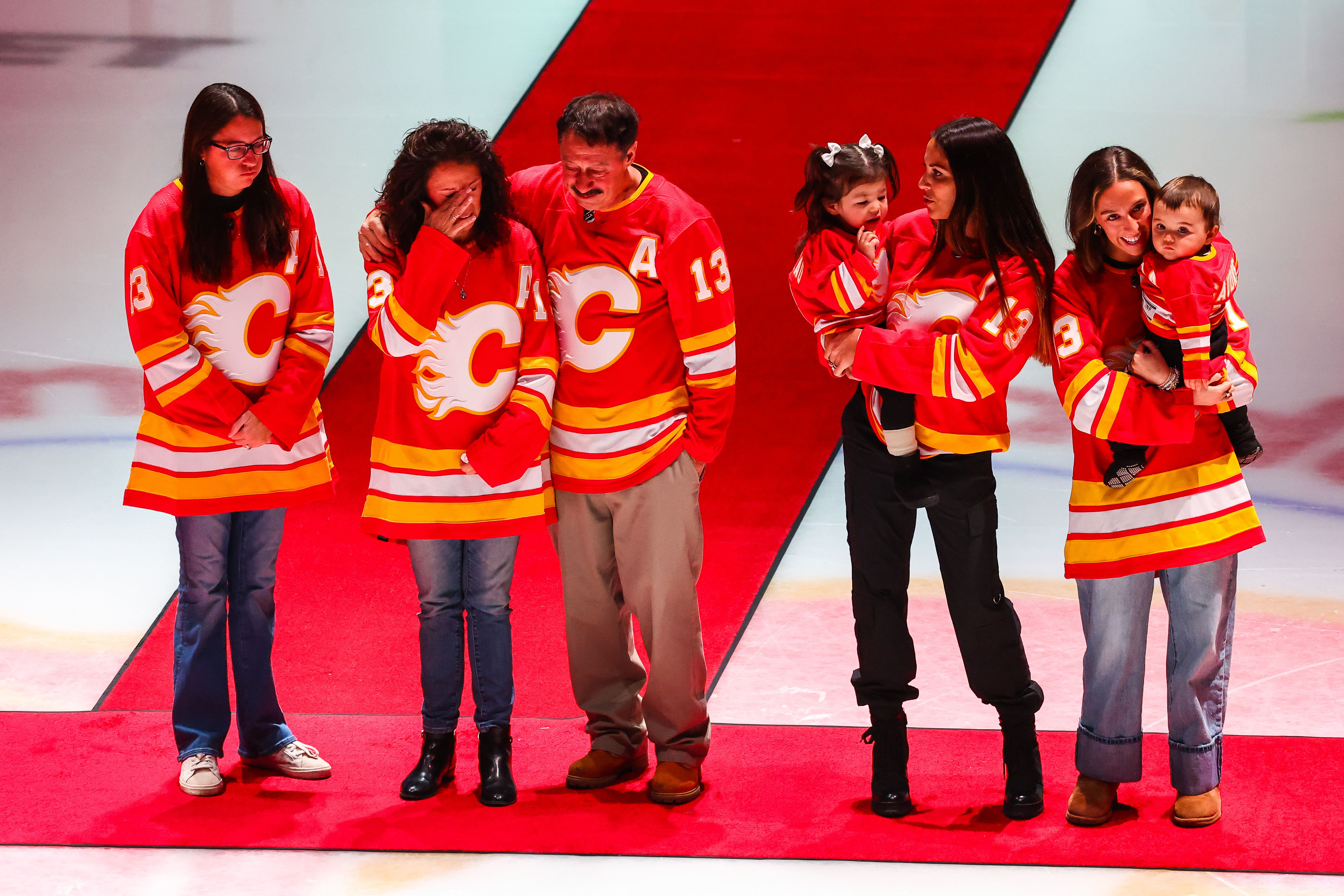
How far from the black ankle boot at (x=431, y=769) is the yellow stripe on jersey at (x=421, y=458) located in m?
0.56

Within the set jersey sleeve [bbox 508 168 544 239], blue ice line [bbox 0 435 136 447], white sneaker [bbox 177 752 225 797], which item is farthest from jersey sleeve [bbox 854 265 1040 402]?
blue ice line [bbox 0 435 136 447]

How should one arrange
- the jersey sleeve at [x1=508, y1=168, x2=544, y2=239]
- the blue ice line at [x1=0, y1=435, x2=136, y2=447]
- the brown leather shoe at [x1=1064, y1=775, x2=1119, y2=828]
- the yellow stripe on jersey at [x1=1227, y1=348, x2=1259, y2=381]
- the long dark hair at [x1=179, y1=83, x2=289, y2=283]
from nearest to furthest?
the yellow stripe on jersey at [x1=1227, y1=348, x2=1259, y2=381], the brown leather shoe at [x1=1064, y1=775, x2=1119, y2=828], the long dark hair at [x1=179, y1=83, x2=289, y2=283], the jersey sleeve at [x1=508, y1=168, x2=544, y2=239], the blue ice line at [x1=0, y1=435, x2=136, y2=447]

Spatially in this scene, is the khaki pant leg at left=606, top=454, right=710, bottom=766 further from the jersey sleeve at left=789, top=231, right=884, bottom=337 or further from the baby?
the baby

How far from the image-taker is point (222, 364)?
9.30 feet

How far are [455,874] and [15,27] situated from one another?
6218 millimetres

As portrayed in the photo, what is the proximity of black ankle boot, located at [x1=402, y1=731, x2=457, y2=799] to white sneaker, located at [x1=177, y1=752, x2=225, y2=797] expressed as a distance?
385 millimetres

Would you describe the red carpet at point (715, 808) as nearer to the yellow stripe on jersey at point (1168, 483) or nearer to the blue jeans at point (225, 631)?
the blue jeans at point (225, 631)

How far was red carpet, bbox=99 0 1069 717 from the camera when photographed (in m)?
3.52

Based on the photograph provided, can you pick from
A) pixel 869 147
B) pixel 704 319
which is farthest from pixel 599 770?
pixel 869 147

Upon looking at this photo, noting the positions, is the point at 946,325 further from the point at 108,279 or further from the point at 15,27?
the point at 15,27

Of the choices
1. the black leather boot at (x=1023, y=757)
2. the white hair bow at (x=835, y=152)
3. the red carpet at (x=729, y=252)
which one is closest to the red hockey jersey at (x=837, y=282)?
the white hair bow at (x=835, y=152)

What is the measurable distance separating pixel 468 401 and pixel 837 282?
2.50 feet

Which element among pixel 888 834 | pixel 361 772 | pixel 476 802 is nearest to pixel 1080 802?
pixel 888 834

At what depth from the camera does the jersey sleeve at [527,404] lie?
8.79ft
